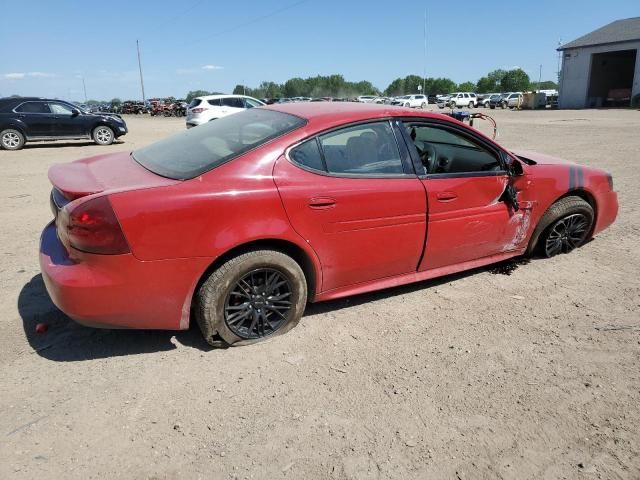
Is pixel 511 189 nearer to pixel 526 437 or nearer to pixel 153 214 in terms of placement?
pixel 526 437

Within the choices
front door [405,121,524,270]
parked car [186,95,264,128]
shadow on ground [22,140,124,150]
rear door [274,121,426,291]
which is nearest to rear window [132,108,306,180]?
rear door [274,121,426,291]

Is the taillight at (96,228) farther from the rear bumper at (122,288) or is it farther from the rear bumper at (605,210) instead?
the rear bumper at (605,210)

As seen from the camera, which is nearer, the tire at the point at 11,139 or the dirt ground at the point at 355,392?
the dirt ground at the point at 355,392

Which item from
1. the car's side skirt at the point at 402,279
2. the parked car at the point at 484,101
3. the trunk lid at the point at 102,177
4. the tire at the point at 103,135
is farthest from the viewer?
the parked car at the point at 484,101

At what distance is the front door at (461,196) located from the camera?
3639mm

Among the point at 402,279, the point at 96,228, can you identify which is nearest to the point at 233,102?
the point at 402,279

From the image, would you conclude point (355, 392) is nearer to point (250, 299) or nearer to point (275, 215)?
point (250, 299)

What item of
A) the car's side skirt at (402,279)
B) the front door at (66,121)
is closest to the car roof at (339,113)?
the car's side skirt at (402,279)

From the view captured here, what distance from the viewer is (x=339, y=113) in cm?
342

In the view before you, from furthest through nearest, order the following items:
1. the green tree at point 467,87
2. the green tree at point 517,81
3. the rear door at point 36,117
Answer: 1. the green tree at point 467,87
2. the green tree at point 517,81
3. the rear door at point 36,117

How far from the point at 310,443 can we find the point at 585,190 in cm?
368

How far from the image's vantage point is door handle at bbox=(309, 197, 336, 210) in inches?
122

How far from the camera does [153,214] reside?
8.81 ft

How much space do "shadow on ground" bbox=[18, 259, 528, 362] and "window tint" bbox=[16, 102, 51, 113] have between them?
13.4m
